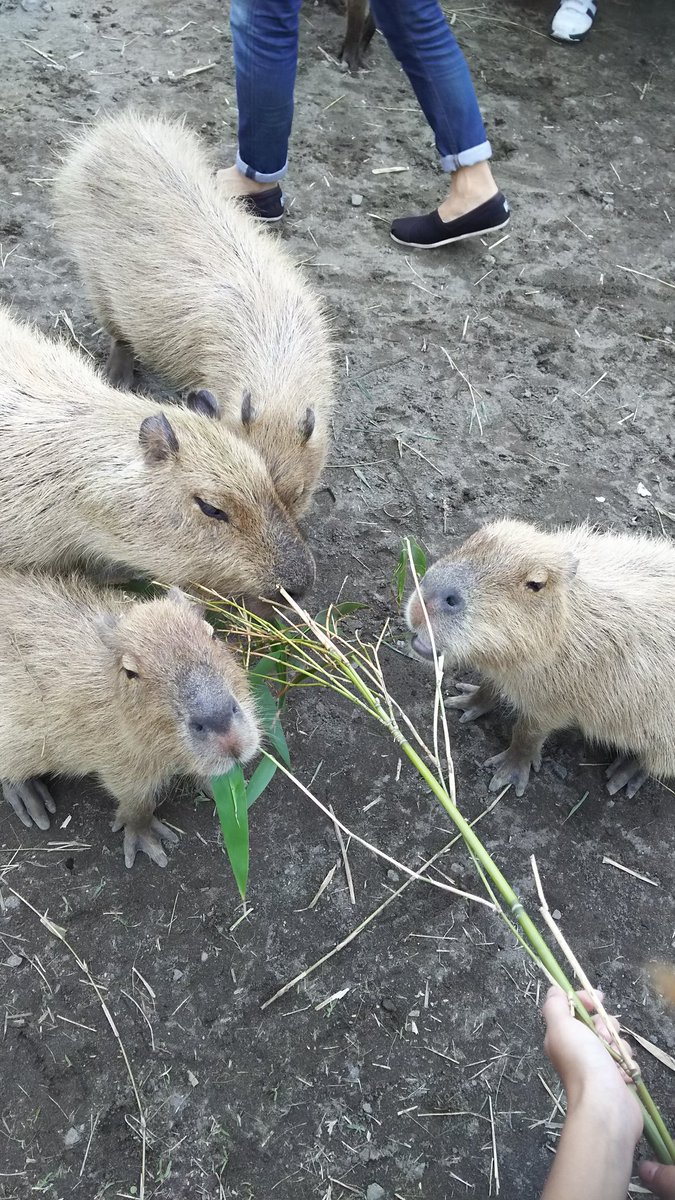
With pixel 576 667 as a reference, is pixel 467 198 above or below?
above

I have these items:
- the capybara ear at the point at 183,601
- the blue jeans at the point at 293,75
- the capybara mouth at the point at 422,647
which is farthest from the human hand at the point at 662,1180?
the blue jeans at the point at 293,75

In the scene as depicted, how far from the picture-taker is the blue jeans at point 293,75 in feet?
12.4

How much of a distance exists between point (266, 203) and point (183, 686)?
132 inches

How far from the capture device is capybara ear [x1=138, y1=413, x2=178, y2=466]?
108 inches

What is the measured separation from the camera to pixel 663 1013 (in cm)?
259

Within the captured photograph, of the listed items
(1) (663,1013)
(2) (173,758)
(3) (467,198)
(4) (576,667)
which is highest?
(3) (467,198)

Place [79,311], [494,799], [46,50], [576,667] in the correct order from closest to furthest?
1. [576,667]
2. [494,799]
3. [79,311]
4. [46,50]

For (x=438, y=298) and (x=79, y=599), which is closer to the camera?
(x=79, y=599)

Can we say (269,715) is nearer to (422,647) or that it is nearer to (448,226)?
(422,647)

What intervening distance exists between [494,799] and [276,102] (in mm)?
3340

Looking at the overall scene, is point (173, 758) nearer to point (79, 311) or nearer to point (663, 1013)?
point (663, 1013)

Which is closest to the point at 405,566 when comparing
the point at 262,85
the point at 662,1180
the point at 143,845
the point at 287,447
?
the point at 287,447

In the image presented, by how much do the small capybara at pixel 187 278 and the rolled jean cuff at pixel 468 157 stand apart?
130cm

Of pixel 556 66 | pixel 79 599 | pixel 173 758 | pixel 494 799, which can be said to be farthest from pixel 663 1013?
pixel 556 66
